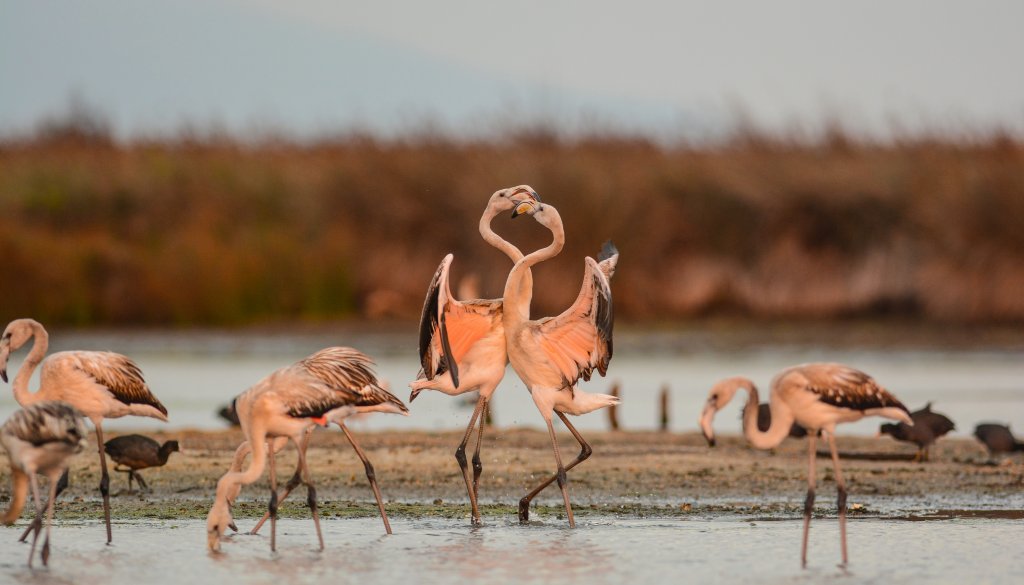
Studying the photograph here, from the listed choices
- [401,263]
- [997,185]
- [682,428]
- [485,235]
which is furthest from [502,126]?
[485,235]

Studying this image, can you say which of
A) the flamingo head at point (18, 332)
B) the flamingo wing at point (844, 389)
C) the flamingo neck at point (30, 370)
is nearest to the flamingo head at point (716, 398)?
the flamingo wing at point (844, 389)

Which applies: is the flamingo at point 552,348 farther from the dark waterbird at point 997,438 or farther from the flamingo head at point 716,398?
the dark waterbird at point 997,438

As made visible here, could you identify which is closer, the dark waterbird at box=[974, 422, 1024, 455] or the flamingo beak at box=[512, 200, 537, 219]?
the flamingo beak at box=[512, 200, 537, 219]

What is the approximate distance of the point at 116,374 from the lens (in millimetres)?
8992

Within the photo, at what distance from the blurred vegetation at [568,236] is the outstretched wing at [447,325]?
11720 millimetres

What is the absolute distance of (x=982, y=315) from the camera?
72.1 ft

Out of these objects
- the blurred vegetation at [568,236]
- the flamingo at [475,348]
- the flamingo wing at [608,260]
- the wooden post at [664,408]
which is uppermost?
the blurred vegetation at [568,236]

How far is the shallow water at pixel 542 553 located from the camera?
7.90 meters

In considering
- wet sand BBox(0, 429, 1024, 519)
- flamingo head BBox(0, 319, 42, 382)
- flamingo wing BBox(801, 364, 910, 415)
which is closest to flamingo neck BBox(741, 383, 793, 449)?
flamingo wing BBox(801, 364, 910, 415)

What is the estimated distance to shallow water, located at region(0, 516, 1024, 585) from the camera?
7902mm

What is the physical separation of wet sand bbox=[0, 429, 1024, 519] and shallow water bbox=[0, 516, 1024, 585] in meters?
0.59

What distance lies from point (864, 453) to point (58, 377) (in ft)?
20.0

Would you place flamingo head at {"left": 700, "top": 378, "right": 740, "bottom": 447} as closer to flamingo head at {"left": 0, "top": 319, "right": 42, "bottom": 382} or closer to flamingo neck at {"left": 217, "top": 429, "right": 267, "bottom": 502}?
flamingo neck at {"left": 217, "top": 429, "right": 267, "bottom": 502}

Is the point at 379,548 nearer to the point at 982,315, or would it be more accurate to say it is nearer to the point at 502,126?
the point at 982,315
